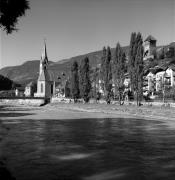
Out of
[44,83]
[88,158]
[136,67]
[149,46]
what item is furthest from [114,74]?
[149,46]

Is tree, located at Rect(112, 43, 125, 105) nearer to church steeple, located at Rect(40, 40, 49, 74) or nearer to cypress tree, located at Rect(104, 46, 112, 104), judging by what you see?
cypress tree, located at Rect(104, 46, 112, 104)

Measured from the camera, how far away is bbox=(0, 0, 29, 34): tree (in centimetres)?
1164

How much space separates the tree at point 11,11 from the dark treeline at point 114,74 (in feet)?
181

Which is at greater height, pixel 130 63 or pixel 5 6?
pixel 130 63

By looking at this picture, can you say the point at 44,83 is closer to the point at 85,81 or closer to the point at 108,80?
the point at 85,81

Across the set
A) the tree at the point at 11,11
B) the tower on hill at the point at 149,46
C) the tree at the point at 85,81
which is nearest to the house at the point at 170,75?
the tree at the point at 85,81

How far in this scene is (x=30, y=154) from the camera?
1900 centimetres

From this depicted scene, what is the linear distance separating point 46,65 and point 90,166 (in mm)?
159300

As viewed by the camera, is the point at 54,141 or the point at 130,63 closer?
the point at 54,141

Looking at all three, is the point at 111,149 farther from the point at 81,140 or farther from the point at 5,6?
the point at 5,6

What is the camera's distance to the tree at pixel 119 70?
7650 cm

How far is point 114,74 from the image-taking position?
77.7m

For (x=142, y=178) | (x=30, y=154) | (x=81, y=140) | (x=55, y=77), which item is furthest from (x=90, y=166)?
(x=55, y=77)

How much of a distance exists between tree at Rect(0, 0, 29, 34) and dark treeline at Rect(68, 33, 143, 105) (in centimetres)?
5512
